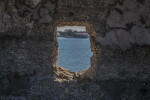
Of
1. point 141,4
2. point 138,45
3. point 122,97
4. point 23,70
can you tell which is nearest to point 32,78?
point 23,70

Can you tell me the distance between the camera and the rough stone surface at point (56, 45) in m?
3.89

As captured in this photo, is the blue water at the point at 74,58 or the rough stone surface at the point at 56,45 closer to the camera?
the rough stone surface at the point at 56,45

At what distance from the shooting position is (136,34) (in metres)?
3.96

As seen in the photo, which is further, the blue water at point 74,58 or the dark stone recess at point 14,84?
the blue water at point 74,58

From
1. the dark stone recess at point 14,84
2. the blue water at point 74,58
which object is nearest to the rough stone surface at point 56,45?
the dark stone recess at point 14,84

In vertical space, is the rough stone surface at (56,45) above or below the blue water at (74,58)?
above

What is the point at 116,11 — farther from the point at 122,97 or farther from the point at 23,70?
the point at 23,70

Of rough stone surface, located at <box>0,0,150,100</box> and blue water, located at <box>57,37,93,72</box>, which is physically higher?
rough stone surface, located at <box>0,0,150,100</box>

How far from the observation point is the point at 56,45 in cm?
402

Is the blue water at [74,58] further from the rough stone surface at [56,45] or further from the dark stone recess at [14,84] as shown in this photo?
the dark stone recess at [14,84]

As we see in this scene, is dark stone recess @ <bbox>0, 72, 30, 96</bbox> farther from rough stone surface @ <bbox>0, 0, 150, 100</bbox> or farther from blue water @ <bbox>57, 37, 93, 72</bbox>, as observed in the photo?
blue water @ <bbox>57, 37, 93, 72</bbox>

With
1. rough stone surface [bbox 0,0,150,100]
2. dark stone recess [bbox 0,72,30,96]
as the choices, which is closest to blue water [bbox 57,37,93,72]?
rough stone surface [bbox 0,0,150,100]

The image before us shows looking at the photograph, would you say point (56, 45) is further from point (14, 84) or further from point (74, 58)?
point (74, 58)

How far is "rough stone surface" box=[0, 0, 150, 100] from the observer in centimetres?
389
